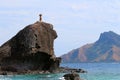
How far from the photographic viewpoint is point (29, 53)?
284 feet

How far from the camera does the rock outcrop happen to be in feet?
286

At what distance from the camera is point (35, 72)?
8375cm

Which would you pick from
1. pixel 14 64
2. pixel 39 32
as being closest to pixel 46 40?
pixel 39 32

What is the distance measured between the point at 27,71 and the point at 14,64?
15.8 ft

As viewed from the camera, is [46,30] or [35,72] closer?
[35,72]

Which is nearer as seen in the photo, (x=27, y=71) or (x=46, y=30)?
(x=27, y=71)

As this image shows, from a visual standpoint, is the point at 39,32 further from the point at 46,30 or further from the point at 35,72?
the point at 35,72

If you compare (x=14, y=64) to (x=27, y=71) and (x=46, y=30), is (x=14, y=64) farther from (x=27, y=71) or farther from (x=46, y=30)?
(x=46, y=30)

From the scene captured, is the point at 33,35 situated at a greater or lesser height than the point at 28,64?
greater

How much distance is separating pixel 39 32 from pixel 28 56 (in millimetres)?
7132

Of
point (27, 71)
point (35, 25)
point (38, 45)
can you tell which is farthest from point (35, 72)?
point (35, 25)

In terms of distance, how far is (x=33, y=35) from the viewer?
8925 centimetres

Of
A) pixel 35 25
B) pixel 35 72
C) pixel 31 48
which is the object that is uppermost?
pixel 35 25

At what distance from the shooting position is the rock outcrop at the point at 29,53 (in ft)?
286
